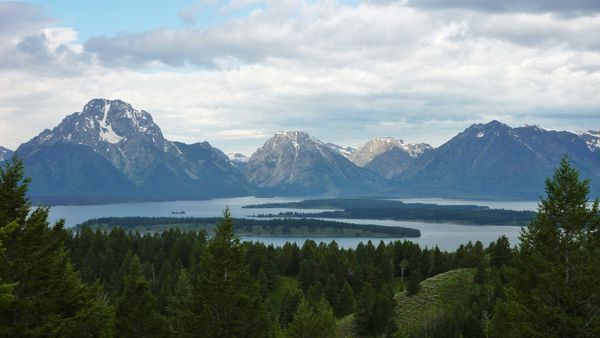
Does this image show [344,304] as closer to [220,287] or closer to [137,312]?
[137,312]

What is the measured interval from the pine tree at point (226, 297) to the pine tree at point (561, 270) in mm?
14973

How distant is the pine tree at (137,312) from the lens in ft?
128

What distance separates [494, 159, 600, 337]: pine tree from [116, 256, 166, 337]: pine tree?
2293 centimetres

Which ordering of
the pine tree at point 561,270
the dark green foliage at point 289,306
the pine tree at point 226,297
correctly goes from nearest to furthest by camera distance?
1. the pine tree at point 561,270
2. the pine tree at point 226,297
3. the dark green foliage at point 289,306

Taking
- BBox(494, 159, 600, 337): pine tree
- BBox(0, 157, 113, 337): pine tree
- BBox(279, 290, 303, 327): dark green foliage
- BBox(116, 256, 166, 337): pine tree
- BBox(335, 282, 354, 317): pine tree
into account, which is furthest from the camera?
BBox(335, 282, 354, 317): pine tree

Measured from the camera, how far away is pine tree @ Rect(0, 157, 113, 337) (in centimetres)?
2650

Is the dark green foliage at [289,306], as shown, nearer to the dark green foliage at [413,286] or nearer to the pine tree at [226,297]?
the dark green foliage at [413,286]

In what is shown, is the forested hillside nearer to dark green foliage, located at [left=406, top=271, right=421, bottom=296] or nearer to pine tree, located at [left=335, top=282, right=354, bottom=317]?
pine tree, located at [left=335, top=282, right=354, bottom=317]

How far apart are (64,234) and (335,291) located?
7562cm

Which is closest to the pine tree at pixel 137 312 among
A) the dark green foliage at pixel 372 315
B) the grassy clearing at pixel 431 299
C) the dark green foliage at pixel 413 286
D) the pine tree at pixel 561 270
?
the pine tree at pixel 561 270

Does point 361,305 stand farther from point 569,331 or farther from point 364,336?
point 569,331

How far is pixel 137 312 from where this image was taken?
129 ft

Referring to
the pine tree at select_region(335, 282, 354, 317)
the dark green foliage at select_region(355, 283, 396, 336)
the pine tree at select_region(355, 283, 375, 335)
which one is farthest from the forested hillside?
the pine tree at select_region(335, 282, 354, 317)

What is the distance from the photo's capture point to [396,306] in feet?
307
